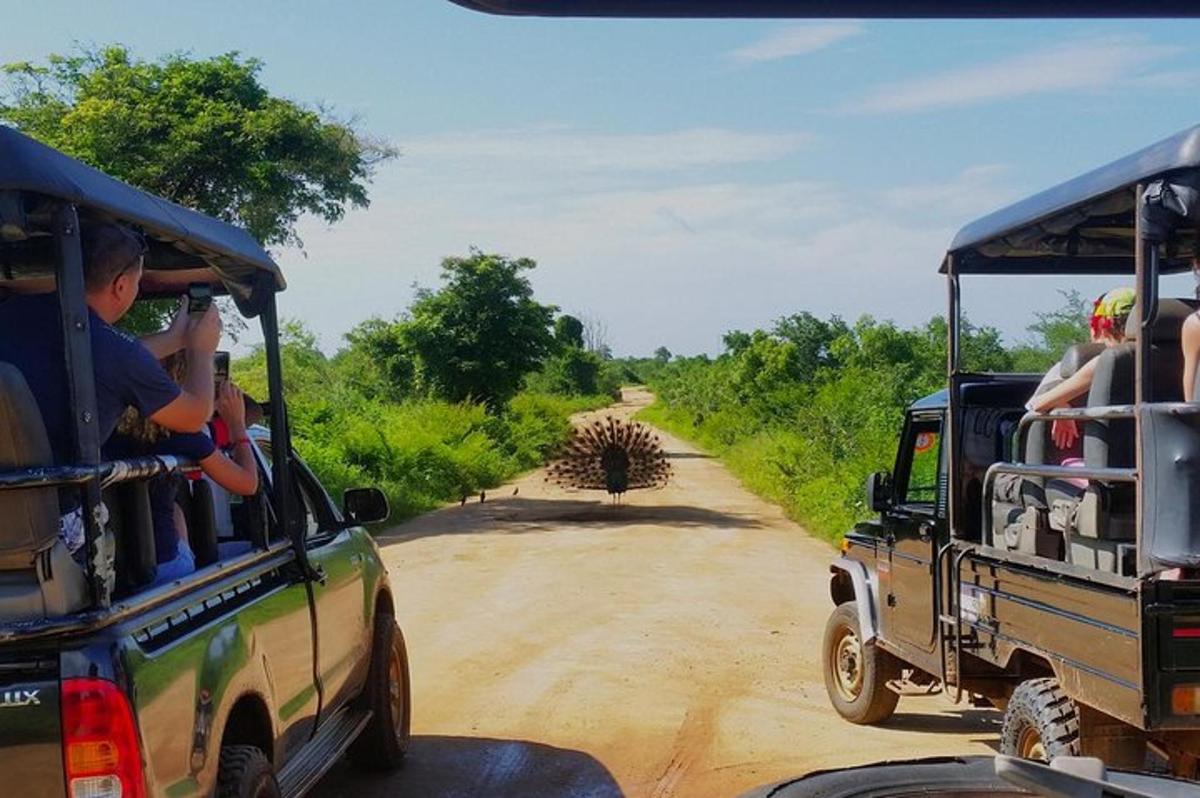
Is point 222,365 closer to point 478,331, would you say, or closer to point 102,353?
point 102,353

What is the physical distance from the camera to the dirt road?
21.3 feet

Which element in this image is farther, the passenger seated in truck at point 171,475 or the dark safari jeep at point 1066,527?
the dark safari jeep at point 1066,527

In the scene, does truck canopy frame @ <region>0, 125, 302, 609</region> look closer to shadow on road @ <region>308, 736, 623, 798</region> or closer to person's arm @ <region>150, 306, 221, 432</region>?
person's arm @ <region>150, 306, 221, 432</region>

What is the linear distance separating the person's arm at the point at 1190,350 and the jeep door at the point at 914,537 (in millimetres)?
1927

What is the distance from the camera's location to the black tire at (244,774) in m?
3.58

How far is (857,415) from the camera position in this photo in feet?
77.5

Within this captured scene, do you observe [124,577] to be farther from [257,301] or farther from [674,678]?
[674,678]

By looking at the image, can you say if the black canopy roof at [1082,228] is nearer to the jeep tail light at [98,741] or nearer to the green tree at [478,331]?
the jeep tail light at [98,741]

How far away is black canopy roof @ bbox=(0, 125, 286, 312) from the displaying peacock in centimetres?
1788

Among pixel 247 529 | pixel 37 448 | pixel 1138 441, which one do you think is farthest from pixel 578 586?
pixel 37 448

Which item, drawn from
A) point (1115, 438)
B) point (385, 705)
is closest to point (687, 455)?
point (385, 705)

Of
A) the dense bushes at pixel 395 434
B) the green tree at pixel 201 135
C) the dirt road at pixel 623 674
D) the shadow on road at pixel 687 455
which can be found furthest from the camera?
the shadow on road at pixel 687 455

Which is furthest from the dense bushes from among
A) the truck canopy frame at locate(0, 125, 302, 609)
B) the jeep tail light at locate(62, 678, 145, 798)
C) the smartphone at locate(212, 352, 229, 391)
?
the jeep tail light at locate(62, 678, 145, 798)

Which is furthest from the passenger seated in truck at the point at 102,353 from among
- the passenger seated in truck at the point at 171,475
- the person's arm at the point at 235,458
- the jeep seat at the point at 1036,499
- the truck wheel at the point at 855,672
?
the truck wheel at the point at 855,672
